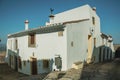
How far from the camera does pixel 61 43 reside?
1224 centimetres

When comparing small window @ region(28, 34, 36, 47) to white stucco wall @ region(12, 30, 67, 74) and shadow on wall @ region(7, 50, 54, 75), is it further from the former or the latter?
shadow on wall @ region(7, 50, 54, 75)

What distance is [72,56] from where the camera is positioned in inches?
488

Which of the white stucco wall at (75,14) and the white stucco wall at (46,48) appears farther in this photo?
the white stucco wall at (75,14)

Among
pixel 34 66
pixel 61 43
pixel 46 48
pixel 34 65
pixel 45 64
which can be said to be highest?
pixel 61 43

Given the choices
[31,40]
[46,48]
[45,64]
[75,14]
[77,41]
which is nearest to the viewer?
[77,41]

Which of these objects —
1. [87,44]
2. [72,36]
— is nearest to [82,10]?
[87,44]

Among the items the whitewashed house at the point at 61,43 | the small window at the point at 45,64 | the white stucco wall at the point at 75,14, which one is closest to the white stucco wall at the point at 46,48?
the whitewashed house at the point at 61,43

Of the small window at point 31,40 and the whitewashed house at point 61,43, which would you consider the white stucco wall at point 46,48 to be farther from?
the small window at point 31,40

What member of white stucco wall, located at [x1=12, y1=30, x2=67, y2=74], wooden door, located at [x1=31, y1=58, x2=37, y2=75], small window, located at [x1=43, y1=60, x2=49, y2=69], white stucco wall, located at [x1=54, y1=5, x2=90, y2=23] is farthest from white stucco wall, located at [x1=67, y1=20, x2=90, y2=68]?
wooden door, located at [x1=31, y1=58, x2=37, y2=75]

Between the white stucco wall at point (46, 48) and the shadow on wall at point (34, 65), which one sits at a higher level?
the white stucco wall at point (46, 48)

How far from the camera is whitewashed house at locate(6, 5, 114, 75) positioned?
39.8 ft

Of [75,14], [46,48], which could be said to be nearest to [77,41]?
[46,48]

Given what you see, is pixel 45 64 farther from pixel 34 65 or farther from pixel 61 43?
pixel 61 43

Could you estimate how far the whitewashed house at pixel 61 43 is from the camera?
1212cm
